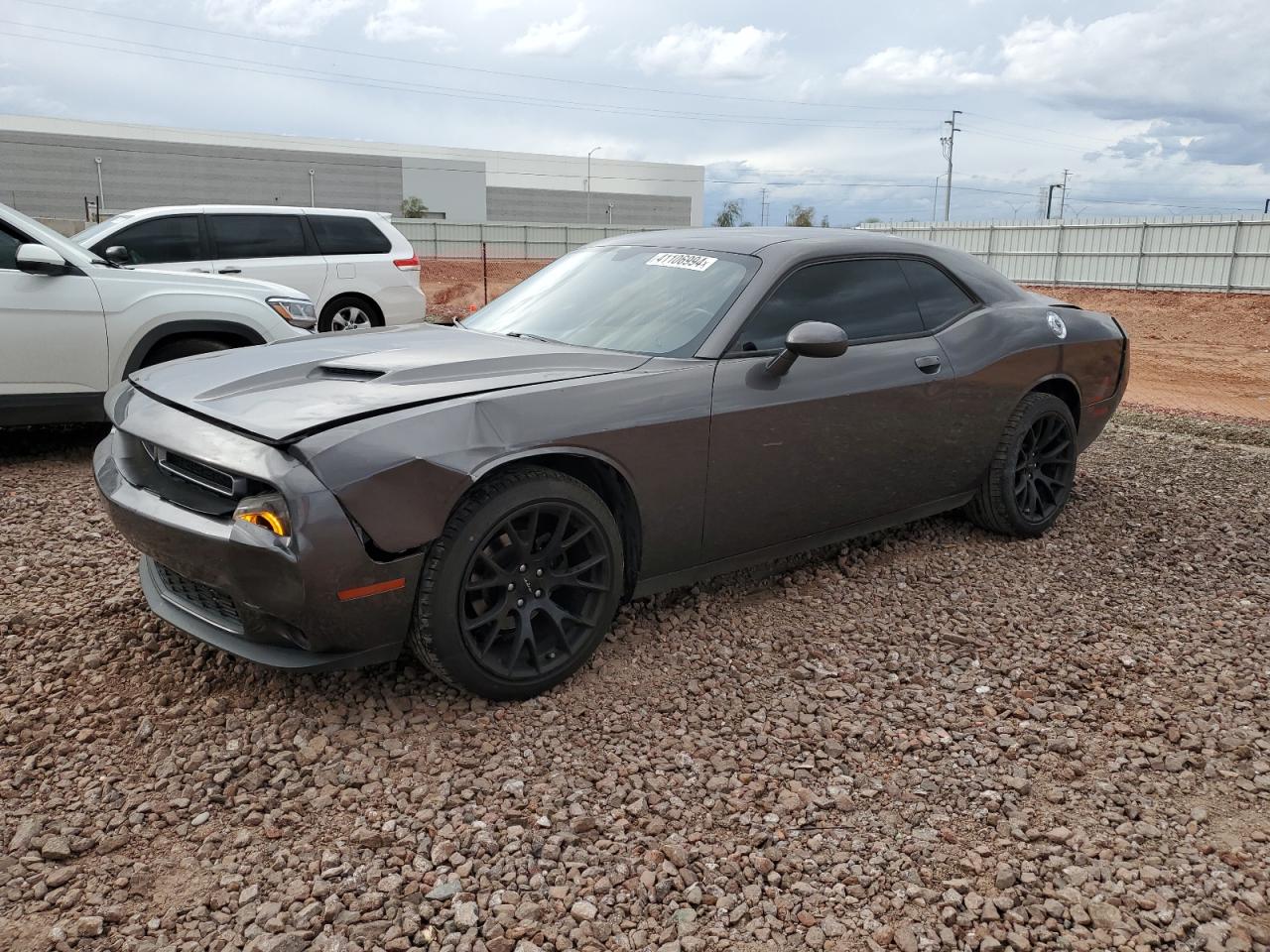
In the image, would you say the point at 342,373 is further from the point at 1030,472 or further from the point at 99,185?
the point at 99,185

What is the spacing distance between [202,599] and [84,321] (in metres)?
3.75

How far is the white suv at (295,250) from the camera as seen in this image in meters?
9.57

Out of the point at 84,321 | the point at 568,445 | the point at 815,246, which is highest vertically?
the point at 815,246

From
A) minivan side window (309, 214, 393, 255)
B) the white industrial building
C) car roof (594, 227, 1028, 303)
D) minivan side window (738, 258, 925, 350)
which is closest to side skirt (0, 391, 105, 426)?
car roof (594, 227, 1028, 303)

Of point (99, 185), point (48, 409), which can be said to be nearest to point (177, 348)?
point (48, 409)

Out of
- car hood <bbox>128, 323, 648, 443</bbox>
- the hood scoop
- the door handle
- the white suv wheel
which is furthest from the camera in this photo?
the white suv wheel

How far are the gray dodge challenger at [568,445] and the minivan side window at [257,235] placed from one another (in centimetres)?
632

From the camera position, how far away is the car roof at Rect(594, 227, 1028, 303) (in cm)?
428

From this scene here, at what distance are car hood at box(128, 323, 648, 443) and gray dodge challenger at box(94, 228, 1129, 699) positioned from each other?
14 millimetres

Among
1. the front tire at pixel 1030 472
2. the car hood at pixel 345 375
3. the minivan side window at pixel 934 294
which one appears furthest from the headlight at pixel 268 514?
the front tire at pixel 1030 472

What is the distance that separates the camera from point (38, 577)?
14.3ft

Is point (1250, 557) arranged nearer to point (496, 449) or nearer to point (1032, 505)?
point (1032, 505)

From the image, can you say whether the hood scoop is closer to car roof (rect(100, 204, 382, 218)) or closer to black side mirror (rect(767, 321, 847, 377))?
black side mirror (rect(767, 321, 847, 377))

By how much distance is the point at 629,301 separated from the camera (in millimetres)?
4176
